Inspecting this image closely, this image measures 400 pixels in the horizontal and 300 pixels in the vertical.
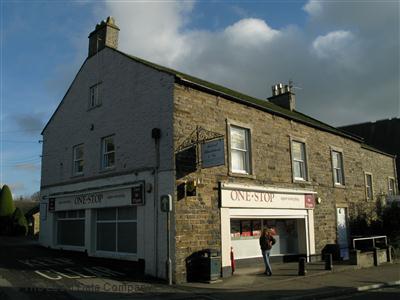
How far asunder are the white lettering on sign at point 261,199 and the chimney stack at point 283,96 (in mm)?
8293

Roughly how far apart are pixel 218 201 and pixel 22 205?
5103cm

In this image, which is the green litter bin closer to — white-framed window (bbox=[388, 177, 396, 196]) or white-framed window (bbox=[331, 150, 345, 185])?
white-framed window (bbox=[331, 150, 345, 185])

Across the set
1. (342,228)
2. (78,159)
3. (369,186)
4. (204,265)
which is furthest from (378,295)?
(369,186)

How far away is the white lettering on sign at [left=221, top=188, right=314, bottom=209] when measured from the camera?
16047 mm

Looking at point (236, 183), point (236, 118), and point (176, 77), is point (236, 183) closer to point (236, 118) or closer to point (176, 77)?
point (236, 118)

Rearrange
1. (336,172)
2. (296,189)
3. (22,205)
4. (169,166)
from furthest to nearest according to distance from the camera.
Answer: (22,205), (336,172), (296,189), (169,166)

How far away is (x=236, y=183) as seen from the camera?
1644cm

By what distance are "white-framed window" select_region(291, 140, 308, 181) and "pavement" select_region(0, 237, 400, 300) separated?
4290 mm

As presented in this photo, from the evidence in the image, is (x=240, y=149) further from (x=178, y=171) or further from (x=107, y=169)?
(x=107, y=169)

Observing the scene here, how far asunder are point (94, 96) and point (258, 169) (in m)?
8.28

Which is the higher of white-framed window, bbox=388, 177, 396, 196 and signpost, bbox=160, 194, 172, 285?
white-framed window, bbox=388, 177, 396, 196

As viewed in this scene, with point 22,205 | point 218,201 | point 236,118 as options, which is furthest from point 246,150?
point 22,205

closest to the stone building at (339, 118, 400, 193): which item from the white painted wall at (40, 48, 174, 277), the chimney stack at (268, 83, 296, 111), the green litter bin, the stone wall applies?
the stone wall

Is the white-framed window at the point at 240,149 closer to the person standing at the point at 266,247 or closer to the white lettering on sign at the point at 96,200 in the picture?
the person standing at the point at 266,247
